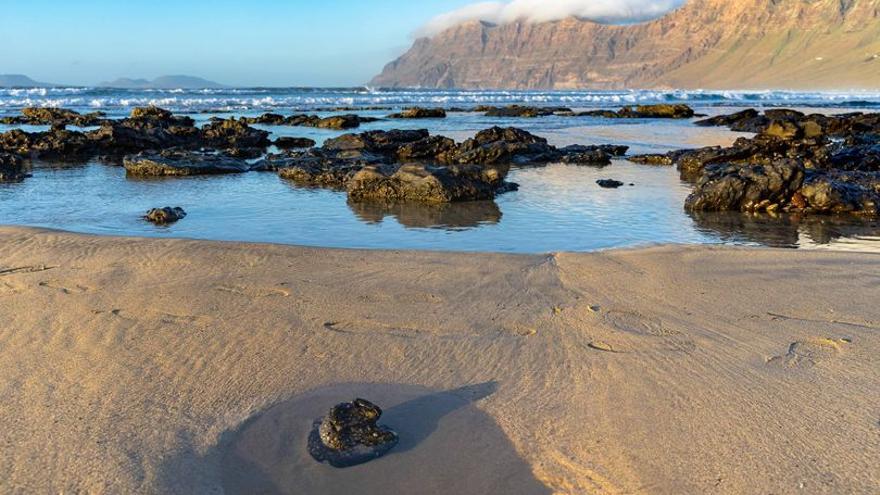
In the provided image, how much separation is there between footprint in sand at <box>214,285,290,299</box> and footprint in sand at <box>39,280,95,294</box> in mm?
873

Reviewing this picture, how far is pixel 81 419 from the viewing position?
8.97ft

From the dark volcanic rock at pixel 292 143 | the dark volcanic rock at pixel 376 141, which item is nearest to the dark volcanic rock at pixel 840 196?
the dark volcanic rock at pixel 376 141

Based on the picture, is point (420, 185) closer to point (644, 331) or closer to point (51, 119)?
point (644, 331)

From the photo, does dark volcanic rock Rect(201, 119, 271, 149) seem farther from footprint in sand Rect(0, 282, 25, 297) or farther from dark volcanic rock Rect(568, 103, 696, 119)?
dark volcanic rock Rect(568, 103, 696, 119)

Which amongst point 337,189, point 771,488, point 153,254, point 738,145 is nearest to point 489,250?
point 153,254

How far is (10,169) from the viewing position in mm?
11906

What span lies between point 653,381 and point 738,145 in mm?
12824

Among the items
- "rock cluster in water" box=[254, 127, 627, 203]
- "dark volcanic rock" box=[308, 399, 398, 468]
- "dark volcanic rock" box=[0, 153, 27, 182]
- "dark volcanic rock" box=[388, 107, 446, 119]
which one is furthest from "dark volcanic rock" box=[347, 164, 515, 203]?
"dark volcanic rock" box=[388, 107, 446, 119]

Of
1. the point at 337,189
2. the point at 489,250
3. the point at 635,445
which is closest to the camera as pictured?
the point at 635,445

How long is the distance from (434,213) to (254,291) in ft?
13.5

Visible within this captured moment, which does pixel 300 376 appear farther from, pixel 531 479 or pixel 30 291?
pixel 30 291

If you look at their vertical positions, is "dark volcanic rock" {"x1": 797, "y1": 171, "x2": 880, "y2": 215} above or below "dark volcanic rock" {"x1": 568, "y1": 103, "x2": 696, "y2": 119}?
above

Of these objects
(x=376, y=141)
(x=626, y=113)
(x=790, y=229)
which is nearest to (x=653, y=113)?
(x=626, y=113)

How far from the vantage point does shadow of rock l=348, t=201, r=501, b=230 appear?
7.62 meters
